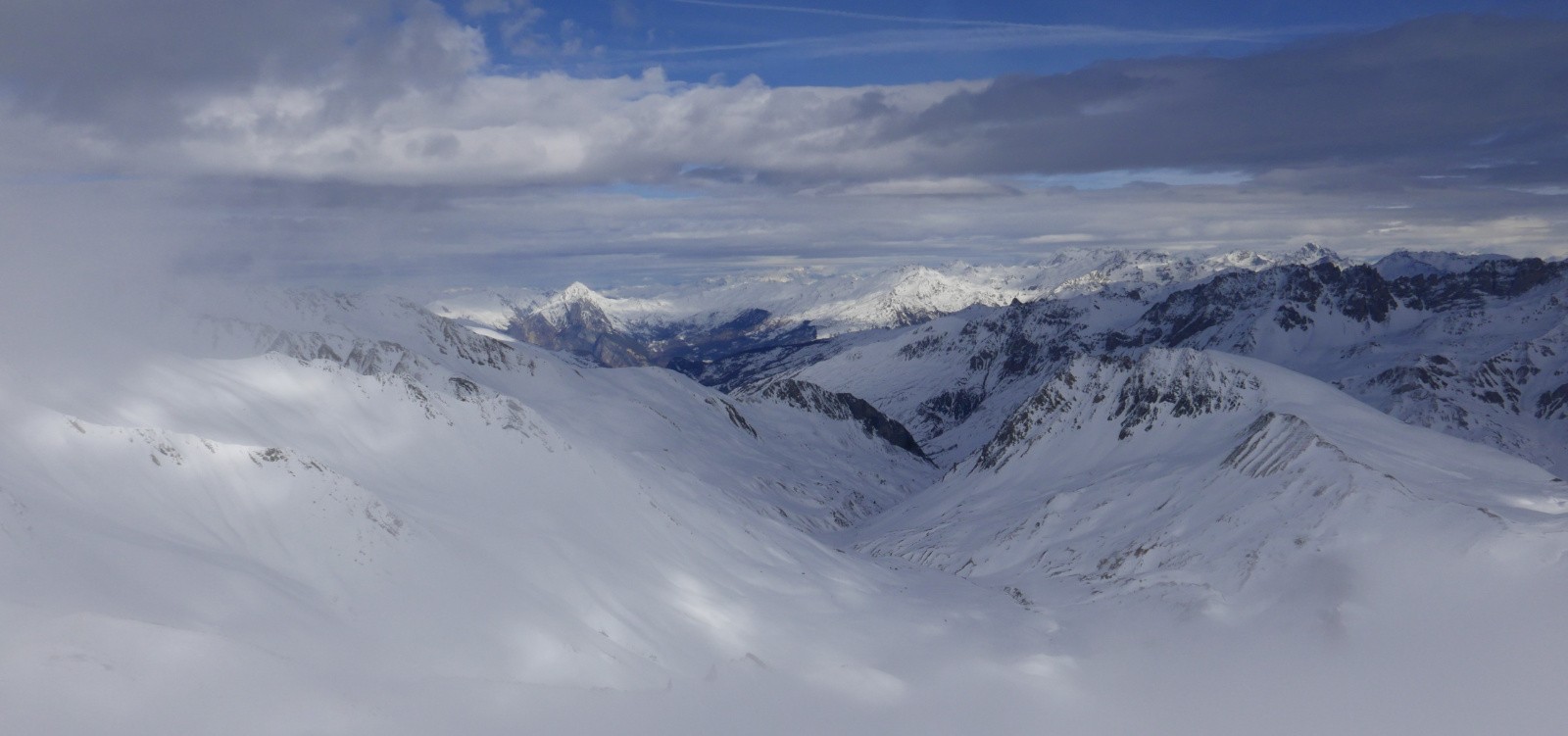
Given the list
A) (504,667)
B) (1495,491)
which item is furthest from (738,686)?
(1495,491)

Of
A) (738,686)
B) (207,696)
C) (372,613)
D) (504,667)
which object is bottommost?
(738,686)

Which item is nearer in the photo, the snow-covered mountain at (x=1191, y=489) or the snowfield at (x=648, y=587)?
the snowfield at (x=648, y=587)

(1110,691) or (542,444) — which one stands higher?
(542,444)

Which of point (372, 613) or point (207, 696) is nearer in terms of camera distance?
point (207, 696)

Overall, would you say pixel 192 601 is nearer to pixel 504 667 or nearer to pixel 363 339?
pixel 504 667

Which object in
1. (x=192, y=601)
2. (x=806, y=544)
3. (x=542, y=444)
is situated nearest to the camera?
(x=192, y=601)

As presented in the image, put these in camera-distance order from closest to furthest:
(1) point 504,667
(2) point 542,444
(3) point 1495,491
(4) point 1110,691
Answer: (1) point 504,667 → (4) point 1110,691 → (2) point 542,444 → (3) point 1495,491

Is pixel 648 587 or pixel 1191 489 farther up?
pixel 648 587

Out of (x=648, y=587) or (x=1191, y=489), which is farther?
(x=1191, y=489)

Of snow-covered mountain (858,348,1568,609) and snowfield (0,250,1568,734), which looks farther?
snow-covered mountain (858,348,1568,609)
